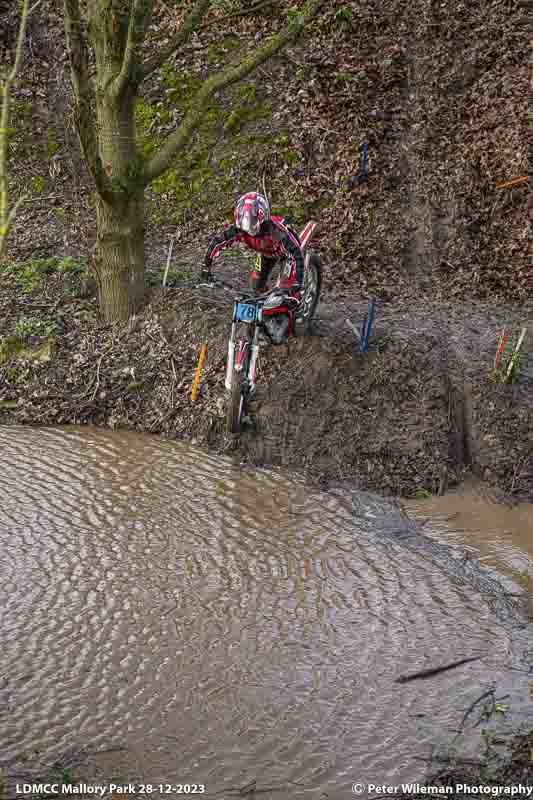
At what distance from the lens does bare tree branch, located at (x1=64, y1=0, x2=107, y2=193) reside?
8.20 meters

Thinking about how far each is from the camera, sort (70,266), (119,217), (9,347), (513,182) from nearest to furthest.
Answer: (119,217)
(9,347)
(70,266)
(513,182)

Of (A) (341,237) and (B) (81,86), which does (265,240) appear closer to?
(B) (81,86)

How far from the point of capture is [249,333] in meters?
8.12

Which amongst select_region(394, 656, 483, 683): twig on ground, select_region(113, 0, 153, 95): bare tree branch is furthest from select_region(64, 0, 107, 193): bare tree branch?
select_region(394, 656, 483, 683): twig on ground

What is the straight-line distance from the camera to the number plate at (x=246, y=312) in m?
8.02

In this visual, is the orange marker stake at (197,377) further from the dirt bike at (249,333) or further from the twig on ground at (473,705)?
the twig on ground at (473,705)

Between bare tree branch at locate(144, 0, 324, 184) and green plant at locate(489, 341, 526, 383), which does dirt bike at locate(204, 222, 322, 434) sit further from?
green plant at locate(489, 341, 526, 383)

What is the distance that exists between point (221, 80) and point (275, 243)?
2267 millimetres

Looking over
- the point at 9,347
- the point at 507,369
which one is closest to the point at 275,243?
the point at 507,369

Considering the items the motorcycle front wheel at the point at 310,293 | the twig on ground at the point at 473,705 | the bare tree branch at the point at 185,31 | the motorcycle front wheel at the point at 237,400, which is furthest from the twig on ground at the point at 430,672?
the bare tree branch at the point at 185,31

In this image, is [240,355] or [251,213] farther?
[240,355]

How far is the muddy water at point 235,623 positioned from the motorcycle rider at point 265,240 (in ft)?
6.65

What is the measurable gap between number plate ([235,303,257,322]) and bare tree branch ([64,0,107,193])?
2587 millimetres

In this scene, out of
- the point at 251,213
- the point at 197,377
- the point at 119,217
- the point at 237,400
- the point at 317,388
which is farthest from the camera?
the point at 119,217
